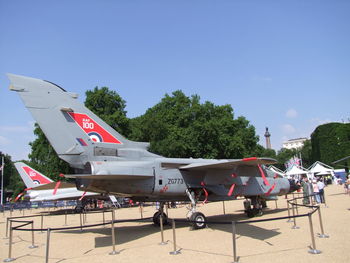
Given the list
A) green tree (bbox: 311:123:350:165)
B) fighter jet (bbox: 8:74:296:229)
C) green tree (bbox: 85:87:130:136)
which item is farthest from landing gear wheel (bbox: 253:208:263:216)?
green tree (bbox: 311:123:350:165)

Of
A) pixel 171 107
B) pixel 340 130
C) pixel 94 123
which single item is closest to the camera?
pixel 94 123

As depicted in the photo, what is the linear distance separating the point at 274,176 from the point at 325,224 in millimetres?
4422

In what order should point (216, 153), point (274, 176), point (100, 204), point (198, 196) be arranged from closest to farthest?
point (198, 196) < point (274, 176) < point (100, 204) < point (216, 153)

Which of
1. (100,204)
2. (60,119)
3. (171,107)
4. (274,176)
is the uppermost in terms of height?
(171,107)

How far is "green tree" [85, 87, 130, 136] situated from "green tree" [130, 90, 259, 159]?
1.61 meters

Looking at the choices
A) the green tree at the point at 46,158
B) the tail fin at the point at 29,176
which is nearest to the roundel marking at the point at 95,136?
the tail fin at the point at 29,176

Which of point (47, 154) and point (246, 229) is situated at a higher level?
point (47, 154)

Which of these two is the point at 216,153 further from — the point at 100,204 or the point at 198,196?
the point at 198,196

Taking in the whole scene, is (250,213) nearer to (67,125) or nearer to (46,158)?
(67,125)

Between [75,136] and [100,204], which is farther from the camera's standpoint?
[100,204]

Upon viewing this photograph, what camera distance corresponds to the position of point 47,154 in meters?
33.4

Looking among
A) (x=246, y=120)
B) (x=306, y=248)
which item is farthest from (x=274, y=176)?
(x=246, y=120)

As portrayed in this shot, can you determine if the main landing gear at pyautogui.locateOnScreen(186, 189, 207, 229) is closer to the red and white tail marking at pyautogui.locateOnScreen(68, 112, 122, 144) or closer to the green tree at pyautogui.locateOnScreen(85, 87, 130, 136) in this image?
the red and white tail marking at pyautogui.locateOnScreen(68, 112, 122, 144)

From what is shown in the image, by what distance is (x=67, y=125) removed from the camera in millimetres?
9289
